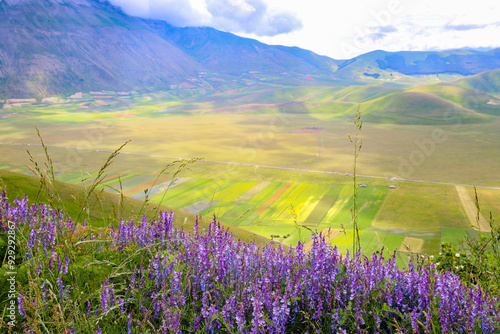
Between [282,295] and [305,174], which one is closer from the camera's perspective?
[282,295]

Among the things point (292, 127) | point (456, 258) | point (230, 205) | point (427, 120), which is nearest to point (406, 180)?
point (230, 205)

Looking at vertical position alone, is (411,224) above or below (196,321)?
below

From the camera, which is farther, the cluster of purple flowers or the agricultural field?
the agricultural field

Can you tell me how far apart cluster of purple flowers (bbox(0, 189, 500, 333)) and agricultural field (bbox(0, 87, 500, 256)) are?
729 cm

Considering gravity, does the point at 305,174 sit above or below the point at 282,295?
below

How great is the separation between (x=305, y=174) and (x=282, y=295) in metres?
87.5

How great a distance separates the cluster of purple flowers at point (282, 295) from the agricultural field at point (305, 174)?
729cm

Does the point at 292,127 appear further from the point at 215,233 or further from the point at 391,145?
the point at 215,233

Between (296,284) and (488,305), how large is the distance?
5.98ft

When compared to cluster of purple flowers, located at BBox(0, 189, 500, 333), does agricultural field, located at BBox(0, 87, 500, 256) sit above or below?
below

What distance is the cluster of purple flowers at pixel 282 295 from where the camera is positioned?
3.44m

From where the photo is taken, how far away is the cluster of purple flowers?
11.3ft

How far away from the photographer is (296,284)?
3760 millimetres

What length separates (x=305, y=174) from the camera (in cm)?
9044
